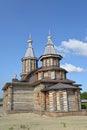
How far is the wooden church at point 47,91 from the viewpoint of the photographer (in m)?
25.1

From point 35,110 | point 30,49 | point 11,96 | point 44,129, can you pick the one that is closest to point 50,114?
point 35,110

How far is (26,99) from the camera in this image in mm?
29547

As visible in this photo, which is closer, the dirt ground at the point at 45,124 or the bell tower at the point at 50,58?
the dirt ground at the point at 45,124

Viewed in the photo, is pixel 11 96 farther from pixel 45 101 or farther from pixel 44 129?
pixel 44 129

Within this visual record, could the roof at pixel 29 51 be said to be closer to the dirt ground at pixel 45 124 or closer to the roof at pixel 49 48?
the roof at pixel 49 48

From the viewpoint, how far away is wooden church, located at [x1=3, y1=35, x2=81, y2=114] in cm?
2506

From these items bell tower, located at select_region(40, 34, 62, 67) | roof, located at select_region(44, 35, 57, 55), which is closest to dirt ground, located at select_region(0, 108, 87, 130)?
bell tower, located at select_region(40, 34, 62, 67)

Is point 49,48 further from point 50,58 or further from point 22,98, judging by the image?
point 22,98

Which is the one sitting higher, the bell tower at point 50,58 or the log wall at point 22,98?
the bell tower at point 50,58

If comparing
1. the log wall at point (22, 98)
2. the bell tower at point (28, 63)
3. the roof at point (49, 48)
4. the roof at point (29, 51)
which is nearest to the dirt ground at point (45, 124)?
the log wall at point (22, 98)

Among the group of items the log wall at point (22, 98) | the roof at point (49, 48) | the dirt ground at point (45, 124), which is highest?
the roof at point (49, 48)

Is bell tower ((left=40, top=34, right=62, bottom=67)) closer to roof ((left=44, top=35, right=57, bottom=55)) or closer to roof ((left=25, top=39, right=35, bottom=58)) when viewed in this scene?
roof ((left=44, top=35, right=57, bottom=55))

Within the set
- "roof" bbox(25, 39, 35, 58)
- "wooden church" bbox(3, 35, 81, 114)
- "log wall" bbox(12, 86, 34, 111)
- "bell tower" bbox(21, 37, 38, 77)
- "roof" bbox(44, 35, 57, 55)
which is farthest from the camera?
"roof" bbox(25, 39, 35, 58)

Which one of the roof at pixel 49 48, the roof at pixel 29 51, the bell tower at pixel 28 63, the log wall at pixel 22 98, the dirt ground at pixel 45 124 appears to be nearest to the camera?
the dirt ground at pixel 45 124
